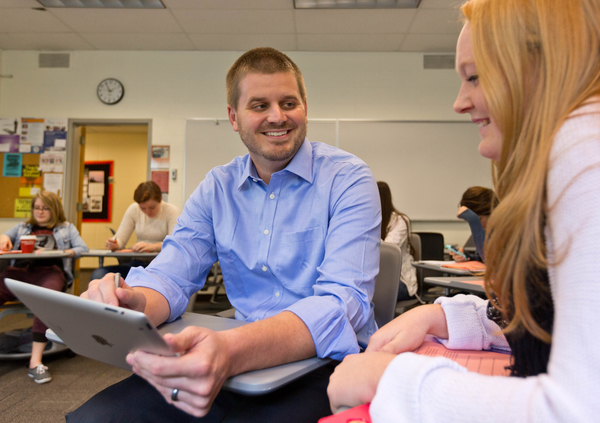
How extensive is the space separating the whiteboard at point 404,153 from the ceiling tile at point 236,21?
1.07 m

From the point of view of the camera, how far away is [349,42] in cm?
493

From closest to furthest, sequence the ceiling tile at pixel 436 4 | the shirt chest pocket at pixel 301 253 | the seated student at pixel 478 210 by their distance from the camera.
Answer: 1. the shirt chest pocket at pixel 301 253
2. the seated student at pixel 478 210
3. the ceiling tile at pixel 436 4

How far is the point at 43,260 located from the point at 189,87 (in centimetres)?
285

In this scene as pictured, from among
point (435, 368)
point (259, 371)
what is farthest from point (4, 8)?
point (435, 368)

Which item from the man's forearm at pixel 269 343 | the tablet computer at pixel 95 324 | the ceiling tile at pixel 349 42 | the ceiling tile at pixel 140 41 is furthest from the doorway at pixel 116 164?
the man's forearm at pixel 269 343

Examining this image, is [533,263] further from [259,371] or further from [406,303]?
[406,303]

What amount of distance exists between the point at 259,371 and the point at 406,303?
202cm

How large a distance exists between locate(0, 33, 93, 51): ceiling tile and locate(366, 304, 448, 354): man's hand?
5452mm

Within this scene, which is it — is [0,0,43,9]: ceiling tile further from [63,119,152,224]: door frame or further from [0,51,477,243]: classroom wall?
[63,119,152,224]: door frame

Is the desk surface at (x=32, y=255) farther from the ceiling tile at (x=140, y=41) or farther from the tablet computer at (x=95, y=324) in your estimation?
the ceiling tile at (x=140, y=41)

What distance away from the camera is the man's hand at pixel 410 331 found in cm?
68

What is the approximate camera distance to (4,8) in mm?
4250

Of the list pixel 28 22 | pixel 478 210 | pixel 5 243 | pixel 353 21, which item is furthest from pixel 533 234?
pixel 28 22

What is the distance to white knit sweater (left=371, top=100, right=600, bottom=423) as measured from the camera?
38 centimetres
